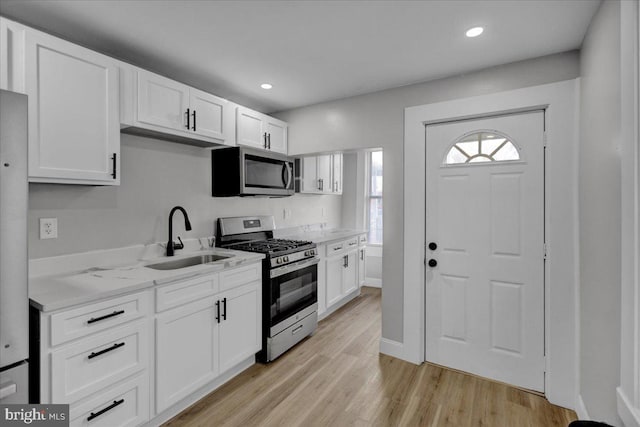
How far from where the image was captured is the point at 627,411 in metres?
1.16

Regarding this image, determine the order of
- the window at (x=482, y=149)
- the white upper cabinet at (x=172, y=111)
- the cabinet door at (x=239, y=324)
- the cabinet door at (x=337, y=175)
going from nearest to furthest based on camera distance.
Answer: the white upper cabinet at (x=172, y=111) → the cabinet door at (x=239, y=324) → the window at (x=482, y=149) → the cabinet door at (x=337, y=175)

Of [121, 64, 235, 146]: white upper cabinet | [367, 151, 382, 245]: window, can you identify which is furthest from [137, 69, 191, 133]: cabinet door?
[367, 151, 382, 245]: window

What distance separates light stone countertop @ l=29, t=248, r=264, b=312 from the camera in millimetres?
1438

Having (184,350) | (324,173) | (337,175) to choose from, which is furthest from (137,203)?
(337,175)

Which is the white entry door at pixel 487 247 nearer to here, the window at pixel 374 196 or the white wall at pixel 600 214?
the white wall at pixel 600 214

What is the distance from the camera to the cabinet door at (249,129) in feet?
9.31

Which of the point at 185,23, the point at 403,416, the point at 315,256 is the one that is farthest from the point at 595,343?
the point at 185,23

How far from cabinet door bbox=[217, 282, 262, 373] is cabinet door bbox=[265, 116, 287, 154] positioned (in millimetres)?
1462

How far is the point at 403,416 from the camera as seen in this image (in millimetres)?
1980

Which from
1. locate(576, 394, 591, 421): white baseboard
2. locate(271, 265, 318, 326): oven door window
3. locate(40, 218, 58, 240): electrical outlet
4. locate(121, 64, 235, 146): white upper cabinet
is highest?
locate(121, 64, 235, 146): white upper cabinet

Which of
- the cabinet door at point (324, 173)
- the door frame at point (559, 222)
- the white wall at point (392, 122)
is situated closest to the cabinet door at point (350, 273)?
the cabinet door at point (324, 173)

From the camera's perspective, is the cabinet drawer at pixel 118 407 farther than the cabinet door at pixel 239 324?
No

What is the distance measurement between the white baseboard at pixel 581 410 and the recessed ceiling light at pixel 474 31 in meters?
2.37

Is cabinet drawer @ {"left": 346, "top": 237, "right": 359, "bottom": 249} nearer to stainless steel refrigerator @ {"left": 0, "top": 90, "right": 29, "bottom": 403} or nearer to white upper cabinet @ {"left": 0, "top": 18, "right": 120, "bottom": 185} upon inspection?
white upper cabinet @ {"left": 0, "top": 18, "right": 120, "bottom": 185}
